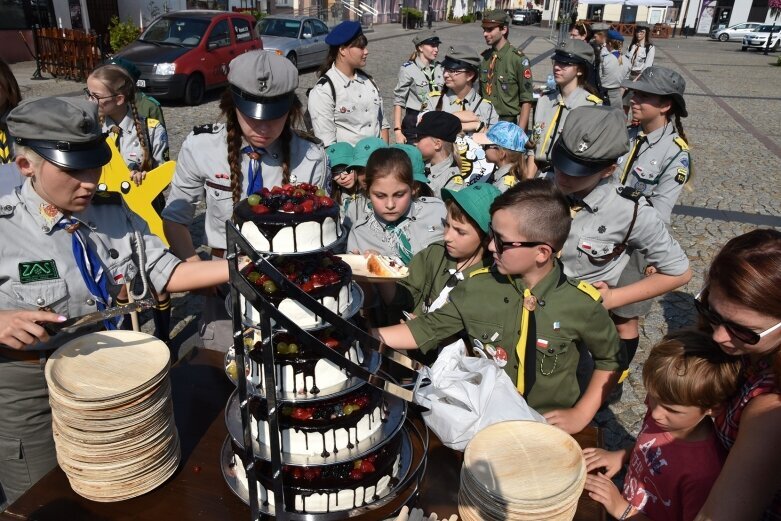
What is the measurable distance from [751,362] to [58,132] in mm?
2811

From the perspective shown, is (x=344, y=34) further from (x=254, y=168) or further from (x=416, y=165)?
(x=254, y=168)

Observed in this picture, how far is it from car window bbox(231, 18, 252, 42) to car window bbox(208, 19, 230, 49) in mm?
339

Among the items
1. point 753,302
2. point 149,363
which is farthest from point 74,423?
point 753,302

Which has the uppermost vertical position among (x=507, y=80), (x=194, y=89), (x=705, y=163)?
(x=507, y=80)

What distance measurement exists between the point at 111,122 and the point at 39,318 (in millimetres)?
3465

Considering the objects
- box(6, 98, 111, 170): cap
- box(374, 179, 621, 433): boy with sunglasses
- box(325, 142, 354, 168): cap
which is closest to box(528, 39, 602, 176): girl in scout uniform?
box(325, 142, 354, 168): cap

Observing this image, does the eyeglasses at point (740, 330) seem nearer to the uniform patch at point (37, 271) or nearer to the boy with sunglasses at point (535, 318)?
the boy with sunglasses at point (535, 318)

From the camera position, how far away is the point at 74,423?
208 cm

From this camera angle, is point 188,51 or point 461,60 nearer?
point 461,60

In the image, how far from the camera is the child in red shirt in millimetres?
2242

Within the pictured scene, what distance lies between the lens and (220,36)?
15.3m

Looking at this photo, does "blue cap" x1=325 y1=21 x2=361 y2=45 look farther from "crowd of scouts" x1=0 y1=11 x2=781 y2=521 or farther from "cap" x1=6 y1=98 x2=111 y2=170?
"cap" x1=6 y1=98 x2=111 y2=170

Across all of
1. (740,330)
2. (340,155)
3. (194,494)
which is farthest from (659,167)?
(194,494)

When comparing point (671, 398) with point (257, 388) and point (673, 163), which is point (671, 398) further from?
point (673, 163)
